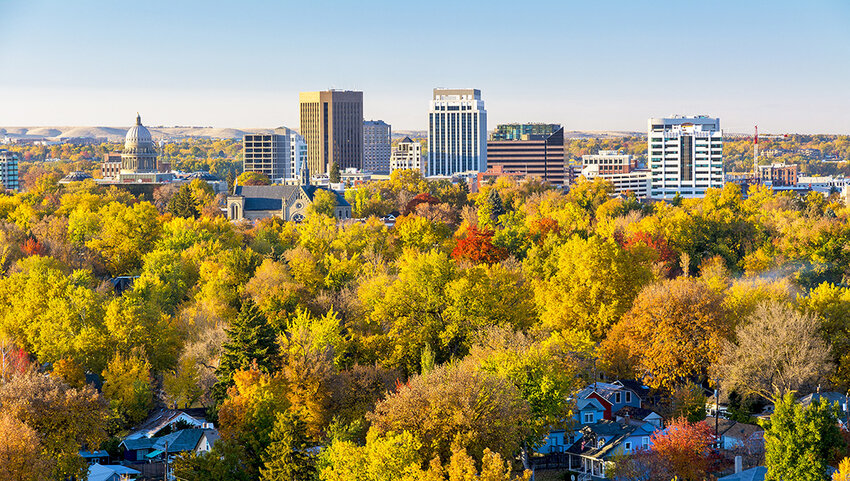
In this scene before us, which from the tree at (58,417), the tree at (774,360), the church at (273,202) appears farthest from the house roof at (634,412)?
the church at (273,202)

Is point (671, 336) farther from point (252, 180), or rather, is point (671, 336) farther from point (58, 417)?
point (252, 180)

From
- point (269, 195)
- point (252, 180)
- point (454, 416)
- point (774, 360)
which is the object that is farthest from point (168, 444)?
point (252, 180)

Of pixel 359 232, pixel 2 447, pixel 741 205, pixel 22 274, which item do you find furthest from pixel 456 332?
pixel 741 205

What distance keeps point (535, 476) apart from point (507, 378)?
3.78 metres

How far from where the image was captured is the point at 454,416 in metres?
40.4

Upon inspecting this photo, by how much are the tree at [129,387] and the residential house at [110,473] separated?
4.79 meters

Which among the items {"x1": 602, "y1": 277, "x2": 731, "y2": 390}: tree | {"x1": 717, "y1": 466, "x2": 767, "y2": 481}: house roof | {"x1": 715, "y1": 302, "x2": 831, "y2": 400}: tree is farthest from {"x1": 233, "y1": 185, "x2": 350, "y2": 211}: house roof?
{"x1": 717, "y1": 466, "x2": 767, "y2": 481}: house roof

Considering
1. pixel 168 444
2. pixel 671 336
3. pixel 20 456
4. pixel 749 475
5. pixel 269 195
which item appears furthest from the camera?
pixel 269 195

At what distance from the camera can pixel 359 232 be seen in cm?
9169

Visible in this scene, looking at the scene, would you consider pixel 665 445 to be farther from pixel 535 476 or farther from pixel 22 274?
pixel 22 274

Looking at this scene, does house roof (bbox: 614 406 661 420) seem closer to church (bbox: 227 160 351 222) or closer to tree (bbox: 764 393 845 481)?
tree (bbox: 764 393 845 481)

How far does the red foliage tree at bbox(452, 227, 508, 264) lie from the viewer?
263 feet

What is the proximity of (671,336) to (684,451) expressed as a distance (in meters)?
12.3

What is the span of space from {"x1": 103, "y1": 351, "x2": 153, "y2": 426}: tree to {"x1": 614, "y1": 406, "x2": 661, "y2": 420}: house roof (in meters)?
19.7
